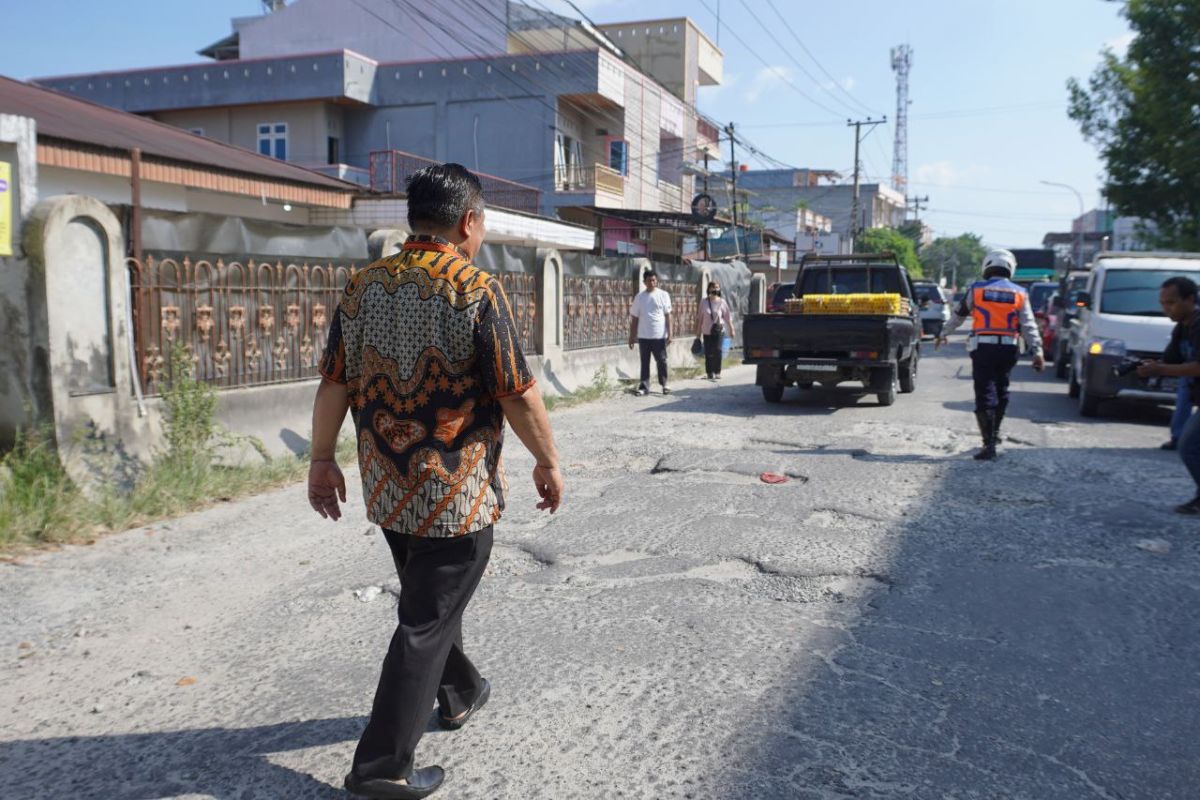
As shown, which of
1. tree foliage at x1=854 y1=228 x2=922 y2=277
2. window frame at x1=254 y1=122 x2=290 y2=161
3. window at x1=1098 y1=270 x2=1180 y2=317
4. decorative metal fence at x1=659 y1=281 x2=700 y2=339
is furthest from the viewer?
tree foliage at x1=854 y1=228 x2=922 y2=277

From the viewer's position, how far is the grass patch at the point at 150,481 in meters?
5.69

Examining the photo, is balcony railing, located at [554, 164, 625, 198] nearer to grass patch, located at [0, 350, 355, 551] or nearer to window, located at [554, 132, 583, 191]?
window, located at [554, 132, 583, 191]

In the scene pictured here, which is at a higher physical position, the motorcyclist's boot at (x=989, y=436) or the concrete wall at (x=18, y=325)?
the concrete wall at (x=18, y=325)

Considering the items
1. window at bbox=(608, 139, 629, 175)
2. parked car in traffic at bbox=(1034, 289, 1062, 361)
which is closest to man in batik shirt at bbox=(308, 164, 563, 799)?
parked car in traffic at bbox=(1034, 289, 1062, 361)

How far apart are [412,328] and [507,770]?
4.61 feet

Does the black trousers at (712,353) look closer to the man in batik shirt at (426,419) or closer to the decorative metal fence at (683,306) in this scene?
the decorative metal fence at (683,306)

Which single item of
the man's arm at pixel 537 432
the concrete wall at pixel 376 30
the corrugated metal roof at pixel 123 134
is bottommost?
the man's arm at pixel 537 432

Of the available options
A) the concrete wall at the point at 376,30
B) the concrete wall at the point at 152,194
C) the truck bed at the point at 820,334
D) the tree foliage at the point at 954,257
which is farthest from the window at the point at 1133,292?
the tree foliage at the point at 954,257

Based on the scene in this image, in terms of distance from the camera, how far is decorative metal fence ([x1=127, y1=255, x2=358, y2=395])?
283 inches

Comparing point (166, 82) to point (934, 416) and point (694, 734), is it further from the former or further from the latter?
point (694, 734)

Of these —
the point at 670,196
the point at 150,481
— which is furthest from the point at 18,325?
the point at 670,196

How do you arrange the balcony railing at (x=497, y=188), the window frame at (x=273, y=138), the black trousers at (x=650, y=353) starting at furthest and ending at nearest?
1. the window frame at (x=273, y=138)
2. the balcony railing at (x=497, y=188)
3. the black trousers at (x=650, y=353)

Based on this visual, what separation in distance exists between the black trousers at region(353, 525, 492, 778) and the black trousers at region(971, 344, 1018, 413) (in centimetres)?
670

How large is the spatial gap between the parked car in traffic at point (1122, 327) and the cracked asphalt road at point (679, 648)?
4151 millimetres
